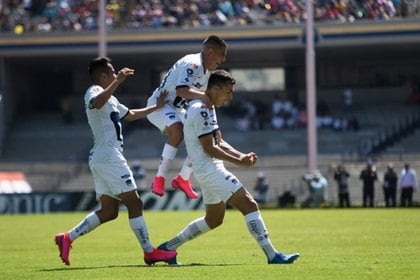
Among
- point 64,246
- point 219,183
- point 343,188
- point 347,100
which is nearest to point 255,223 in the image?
point 219,183

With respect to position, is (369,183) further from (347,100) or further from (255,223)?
(255,223)

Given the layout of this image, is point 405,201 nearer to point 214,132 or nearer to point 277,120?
point 277,120

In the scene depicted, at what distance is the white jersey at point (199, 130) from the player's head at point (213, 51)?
892 millimetres

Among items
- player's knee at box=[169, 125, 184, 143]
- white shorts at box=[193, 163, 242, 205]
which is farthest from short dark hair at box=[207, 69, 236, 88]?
player's knee at box=[169, 125, 184, 143]

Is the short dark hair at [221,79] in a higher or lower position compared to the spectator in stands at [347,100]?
higher

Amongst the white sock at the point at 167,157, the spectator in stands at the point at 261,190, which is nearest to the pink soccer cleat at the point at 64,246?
the white sock at the point at 167,157

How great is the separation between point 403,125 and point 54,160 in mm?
15148

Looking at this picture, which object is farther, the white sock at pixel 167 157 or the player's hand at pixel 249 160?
the white sock at pixel 167 157

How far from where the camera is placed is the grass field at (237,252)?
12.5m

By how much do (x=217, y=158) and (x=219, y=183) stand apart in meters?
0.30

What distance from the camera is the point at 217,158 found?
1304 cm

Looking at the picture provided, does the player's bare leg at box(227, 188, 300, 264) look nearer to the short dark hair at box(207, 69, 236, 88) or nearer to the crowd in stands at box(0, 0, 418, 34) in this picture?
the short dark hair at box(207, 69, 236, 88)

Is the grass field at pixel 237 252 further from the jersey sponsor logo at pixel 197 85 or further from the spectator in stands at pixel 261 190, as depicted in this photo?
the spectator in stands at pixel 261 190

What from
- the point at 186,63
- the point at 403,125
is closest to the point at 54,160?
the point at 403,125
